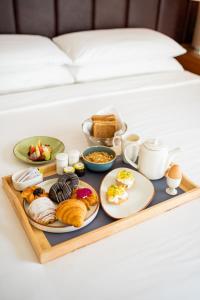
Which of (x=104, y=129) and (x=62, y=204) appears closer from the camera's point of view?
(x=62, y=204)

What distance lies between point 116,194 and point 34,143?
41 centimetres

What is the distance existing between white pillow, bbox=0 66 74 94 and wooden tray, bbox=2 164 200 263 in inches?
29.3

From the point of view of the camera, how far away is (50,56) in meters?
1.54

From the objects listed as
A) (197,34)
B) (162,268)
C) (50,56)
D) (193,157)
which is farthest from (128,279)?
(197,34)

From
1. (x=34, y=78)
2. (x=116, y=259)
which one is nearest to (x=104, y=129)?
(x=116, y=259)

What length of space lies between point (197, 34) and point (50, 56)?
1350mm

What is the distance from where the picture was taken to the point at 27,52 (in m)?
1.49

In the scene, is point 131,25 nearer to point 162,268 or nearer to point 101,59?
point 101,59

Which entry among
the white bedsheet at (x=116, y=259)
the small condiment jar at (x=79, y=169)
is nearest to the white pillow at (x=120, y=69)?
the white bedsheet at (x=116, y=259)

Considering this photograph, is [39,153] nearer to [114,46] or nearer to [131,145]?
[131,145]

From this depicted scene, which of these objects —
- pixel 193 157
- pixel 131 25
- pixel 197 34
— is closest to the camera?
pixel 193 157

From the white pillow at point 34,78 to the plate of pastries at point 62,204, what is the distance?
0.81 meters

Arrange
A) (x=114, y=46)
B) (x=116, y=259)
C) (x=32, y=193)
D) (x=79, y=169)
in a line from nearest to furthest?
(x=116, y=259)
(x=32, y=193)
(x=79, y=169)
(x=114, y=46)

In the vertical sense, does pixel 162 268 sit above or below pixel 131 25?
below
